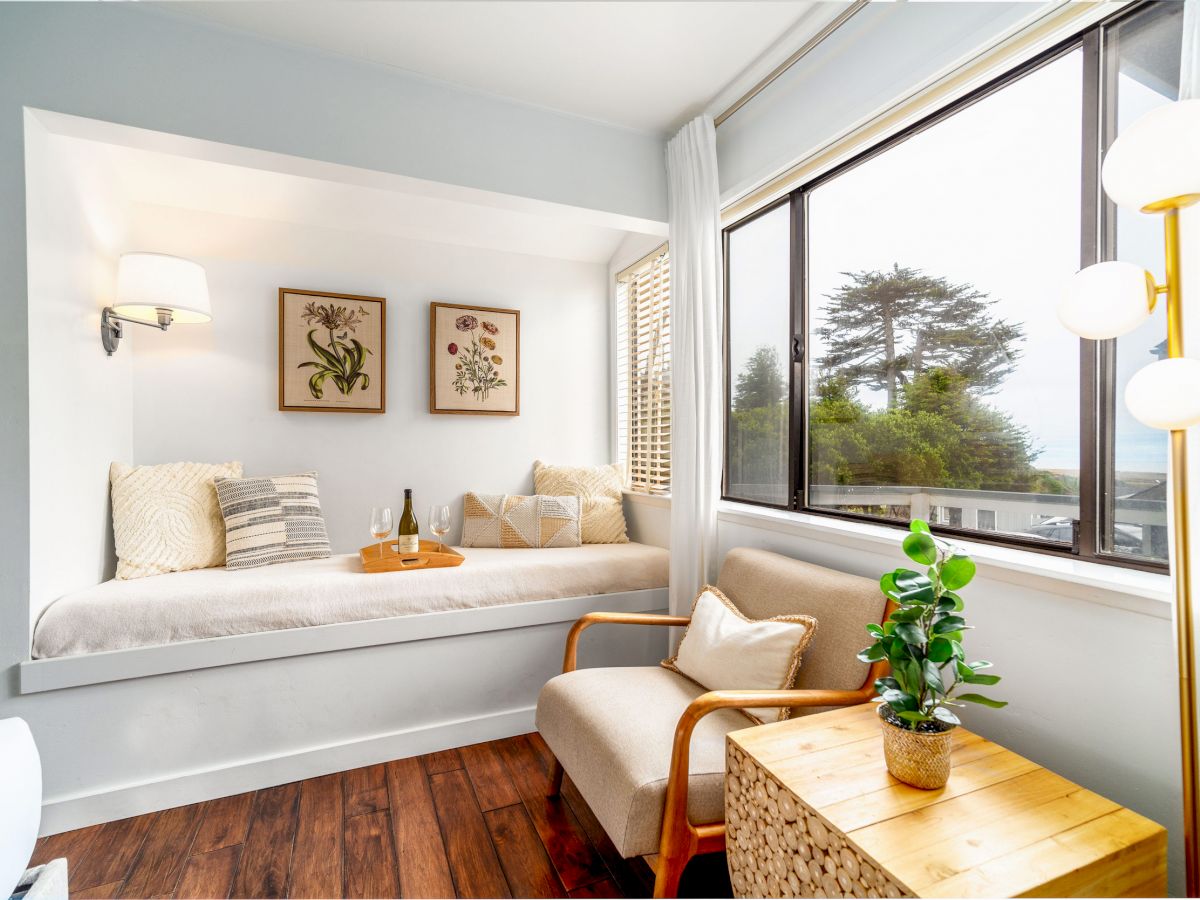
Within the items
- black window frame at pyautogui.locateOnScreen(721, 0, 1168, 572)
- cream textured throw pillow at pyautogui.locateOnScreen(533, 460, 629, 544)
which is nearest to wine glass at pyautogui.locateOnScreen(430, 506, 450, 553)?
cream textured throw pillow at pyautogui.locateOnScreen(533, 460, 629, 544)

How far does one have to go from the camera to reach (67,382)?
1996mm

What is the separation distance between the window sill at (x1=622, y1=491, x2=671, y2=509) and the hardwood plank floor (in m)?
1.45

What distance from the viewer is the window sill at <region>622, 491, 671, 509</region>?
3.07 meters

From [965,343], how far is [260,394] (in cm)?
312

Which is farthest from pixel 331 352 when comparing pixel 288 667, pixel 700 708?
pixel 700 708

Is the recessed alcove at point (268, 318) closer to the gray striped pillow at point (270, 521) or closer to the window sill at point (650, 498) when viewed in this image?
the gray striped pillow at point (270, 521)

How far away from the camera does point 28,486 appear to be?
1.76 meters

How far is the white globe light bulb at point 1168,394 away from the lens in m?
0.93

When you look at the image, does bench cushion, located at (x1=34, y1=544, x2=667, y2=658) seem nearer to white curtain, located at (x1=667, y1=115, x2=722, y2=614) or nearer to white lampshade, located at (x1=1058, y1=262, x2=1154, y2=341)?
white curtain, located at (x1=667, y1=115, x2=722, y2=614)

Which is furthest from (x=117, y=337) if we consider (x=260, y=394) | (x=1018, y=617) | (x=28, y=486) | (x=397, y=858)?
(x=1018, y=617)

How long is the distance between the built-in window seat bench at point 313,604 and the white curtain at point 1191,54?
2365 mm

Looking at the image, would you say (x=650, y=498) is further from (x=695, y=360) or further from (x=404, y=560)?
(x=404, y=560)

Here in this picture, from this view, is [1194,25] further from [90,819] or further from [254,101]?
[90,819]

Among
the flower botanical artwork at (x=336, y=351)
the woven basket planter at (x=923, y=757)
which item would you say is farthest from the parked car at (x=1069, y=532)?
the flower botanical artwork at (x=336, y=351)
